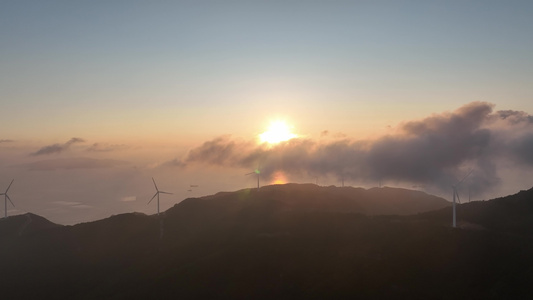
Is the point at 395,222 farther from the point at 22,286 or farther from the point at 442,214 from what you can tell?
the point at 22,286

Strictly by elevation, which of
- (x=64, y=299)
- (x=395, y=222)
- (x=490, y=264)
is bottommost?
(x=64, y=299)

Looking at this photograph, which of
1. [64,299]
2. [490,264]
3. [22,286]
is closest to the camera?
[490,264]

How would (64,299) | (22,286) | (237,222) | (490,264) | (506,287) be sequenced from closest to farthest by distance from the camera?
1. (506,287)
2. (490,264)
3. (64,299)
4. (22,286)
5. (237,222)

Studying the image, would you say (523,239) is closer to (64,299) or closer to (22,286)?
(64,299)

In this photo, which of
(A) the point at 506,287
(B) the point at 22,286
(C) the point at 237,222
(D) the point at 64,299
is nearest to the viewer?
(A) the point at 506,287

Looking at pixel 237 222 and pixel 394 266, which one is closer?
pixel 394 266

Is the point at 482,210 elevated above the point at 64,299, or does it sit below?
above

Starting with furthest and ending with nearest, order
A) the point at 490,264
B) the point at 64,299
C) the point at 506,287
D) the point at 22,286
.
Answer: the point at 22,286 → the point at 64,299 → the point at 490,264 → the point at 506,287

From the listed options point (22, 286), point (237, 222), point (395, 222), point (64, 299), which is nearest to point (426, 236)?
point (395, 222)

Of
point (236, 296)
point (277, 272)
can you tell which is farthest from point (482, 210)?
point (236, 296)
